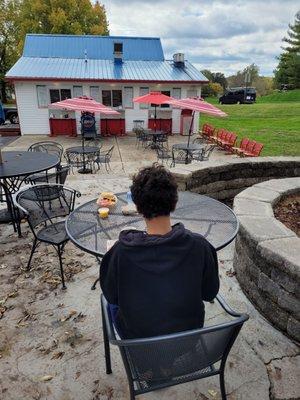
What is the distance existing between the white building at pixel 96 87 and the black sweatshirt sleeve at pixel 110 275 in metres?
15.3

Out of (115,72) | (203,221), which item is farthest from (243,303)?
(115,72)

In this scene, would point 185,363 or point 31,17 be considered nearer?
point 185,363

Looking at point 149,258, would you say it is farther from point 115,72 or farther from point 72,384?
point 115,72

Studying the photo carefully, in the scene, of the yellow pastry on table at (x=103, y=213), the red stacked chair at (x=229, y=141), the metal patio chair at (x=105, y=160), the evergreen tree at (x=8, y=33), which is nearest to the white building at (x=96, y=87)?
the red stacked chair at (x=229, y=141)

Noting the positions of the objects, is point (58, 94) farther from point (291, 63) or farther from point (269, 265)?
point (291, 63)

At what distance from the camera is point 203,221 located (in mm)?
2850

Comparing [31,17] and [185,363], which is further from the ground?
[31,17]

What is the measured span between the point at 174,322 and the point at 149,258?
1.38 ft

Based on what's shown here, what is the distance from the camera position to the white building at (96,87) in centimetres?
1566

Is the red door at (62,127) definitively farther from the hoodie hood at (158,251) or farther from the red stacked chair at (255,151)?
the hoodie hood at (158,251)

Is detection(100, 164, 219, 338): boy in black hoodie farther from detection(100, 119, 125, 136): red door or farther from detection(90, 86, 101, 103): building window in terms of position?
detection(90, 86, 101, 103): building window

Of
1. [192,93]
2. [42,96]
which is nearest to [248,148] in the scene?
[192,93]

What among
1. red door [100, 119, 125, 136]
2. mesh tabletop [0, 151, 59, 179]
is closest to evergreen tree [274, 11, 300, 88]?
red door [100, 119, 125, 136]

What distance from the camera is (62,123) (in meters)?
16.1
